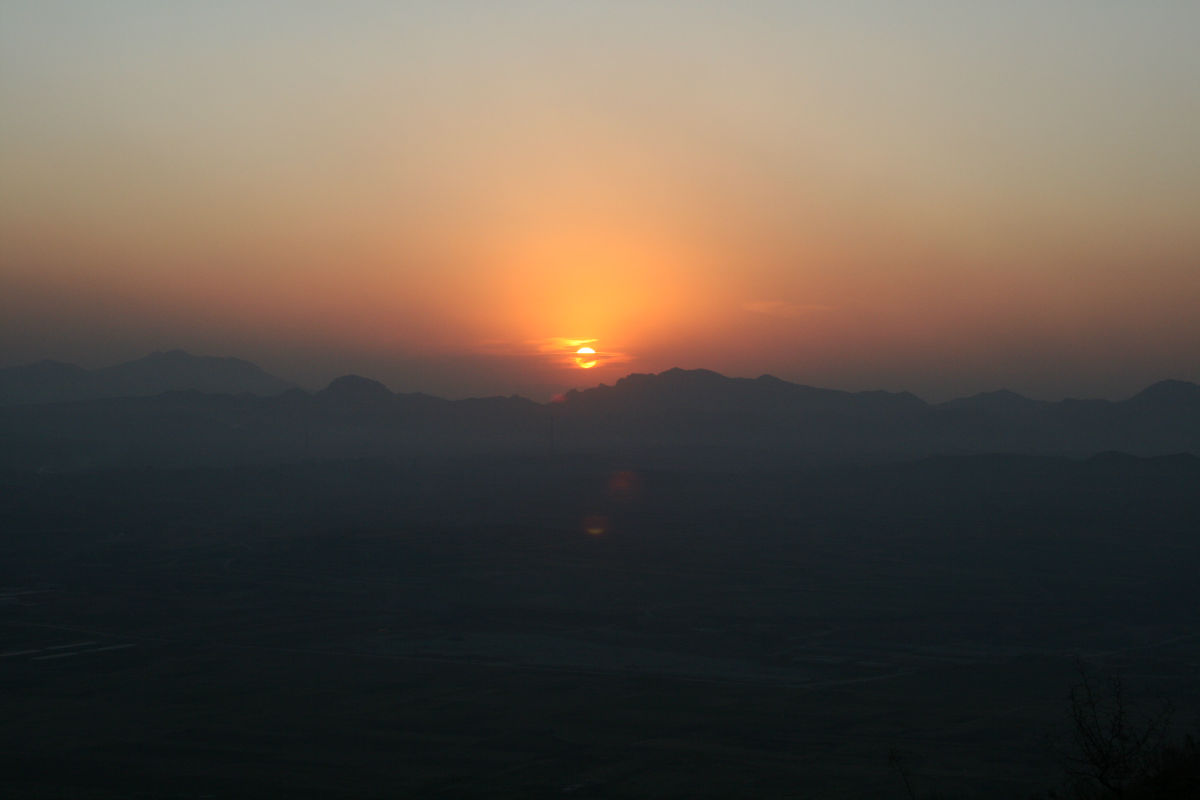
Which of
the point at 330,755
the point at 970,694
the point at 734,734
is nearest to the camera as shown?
the point at 330,755

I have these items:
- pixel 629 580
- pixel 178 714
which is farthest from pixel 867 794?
pixel 629 580

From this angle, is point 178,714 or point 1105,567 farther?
point 1105,567

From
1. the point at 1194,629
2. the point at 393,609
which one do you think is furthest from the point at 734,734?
the point at 1194,629

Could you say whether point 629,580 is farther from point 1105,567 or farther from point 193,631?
point 1105,567

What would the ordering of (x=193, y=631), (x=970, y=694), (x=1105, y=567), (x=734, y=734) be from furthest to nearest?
(x=1105, y=567) → (x=193, y=631) → (x=970, y=694) → (x=734, y=734)

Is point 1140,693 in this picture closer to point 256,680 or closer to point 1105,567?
point 256,680

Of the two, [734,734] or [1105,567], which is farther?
[1105,567]
